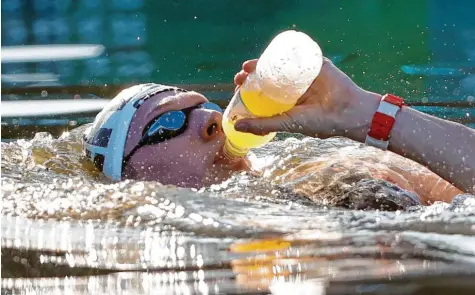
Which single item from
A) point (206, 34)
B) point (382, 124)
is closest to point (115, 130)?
point (382, 124)

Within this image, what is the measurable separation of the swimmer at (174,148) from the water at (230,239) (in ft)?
0.36

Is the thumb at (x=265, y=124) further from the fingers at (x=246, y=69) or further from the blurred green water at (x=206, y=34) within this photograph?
the blurred green water at (x=206, y=34)

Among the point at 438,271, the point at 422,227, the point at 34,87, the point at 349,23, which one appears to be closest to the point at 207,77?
the point at 34,87

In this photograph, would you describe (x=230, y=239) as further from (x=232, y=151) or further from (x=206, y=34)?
(x=206, y=34)

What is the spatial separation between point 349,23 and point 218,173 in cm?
513

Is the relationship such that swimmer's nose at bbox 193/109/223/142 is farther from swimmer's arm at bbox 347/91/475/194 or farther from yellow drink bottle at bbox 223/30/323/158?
swimmer's arm at bbox 347/91/475/194

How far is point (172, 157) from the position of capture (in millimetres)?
3453

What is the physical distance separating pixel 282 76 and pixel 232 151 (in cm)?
55

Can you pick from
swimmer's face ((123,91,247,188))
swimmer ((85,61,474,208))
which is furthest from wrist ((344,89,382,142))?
swimmer's face ((123,91,247,188))

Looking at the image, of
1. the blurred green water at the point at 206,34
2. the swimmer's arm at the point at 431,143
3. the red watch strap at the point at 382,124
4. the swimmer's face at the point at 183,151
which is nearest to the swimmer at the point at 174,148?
the swimmer's face at the point at 183,151

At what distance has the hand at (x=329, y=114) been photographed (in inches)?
112

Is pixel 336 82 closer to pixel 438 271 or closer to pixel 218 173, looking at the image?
pixel 218 173

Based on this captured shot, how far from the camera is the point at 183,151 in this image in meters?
3.44

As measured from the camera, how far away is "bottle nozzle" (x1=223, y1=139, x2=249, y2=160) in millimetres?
3362
